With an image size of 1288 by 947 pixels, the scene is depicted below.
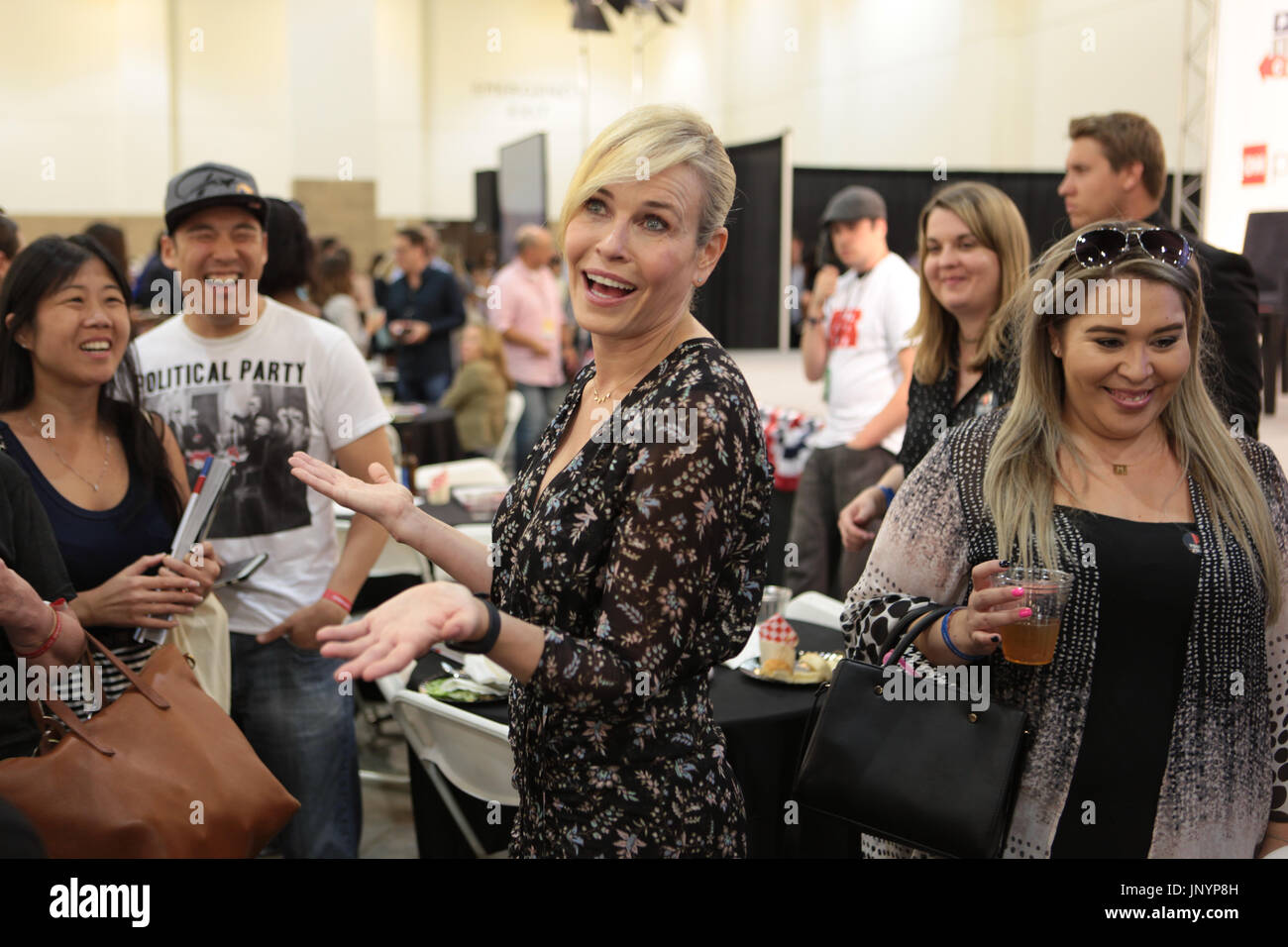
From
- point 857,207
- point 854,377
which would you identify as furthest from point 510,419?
point 857,207

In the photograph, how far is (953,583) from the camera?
182 cm

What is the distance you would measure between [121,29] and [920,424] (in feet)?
53.6

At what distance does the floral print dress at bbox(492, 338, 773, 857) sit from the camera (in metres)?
1.27

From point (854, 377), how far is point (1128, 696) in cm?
302

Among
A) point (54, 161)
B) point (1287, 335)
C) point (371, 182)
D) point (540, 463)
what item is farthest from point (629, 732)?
point (54, 161)

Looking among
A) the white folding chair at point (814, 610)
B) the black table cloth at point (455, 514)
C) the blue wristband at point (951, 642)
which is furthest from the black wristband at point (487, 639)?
the black table cloth at point (455, 514)

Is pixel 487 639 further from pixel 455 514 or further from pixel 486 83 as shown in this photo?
pixel 486 83

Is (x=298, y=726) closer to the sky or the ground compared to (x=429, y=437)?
closer to the ground

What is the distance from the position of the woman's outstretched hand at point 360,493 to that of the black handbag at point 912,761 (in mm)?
719

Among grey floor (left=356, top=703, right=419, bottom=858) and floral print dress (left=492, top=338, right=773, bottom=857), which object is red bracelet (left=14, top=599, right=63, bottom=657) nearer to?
floral print dress (left=492, top=338, right=773, bottom=857)

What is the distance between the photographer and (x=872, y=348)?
4.61 meters

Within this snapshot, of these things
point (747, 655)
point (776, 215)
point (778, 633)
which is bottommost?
point (747, 655)

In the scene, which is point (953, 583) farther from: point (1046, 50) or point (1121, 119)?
point (1046, 50)
